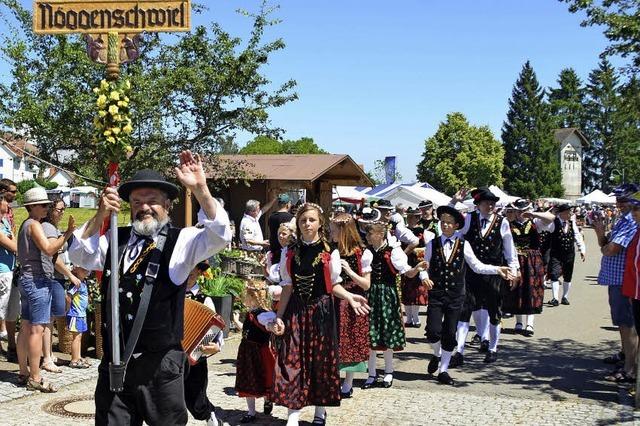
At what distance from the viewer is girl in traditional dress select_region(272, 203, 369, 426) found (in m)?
6.07

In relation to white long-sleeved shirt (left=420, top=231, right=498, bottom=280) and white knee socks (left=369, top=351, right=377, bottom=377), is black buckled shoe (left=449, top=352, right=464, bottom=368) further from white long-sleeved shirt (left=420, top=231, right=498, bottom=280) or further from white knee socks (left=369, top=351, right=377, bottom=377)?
white knee socks (left=369, top=351, right=377, bottom=377)

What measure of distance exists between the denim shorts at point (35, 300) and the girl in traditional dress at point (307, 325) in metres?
2.65

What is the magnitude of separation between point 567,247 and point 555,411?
7890 millimetres

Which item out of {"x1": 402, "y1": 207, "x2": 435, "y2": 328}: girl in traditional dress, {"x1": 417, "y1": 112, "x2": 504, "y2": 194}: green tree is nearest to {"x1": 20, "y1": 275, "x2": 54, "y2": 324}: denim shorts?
{"x1": 402, "y1": 207, "x2": 435, "y2": 328}: girl in traditional dress

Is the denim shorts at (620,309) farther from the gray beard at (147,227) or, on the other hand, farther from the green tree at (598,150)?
the green tree at (598,150)

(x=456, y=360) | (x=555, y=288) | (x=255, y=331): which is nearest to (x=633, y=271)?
(x=456, y=360)

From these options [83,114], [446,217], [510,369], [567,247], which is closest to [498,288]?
[510,369]

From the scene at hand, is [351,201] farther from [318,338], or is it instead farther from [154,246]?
[154,246]

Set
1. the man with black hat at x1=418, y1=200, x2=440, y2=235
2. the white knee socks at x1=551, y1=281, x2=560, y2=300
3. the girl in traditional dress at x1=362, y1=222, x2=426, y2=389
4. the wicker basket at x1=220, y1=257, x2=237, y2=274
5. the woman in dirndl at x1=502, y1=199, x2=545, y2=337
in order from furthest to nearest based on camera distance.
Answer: the white knee socks at x1=551, y1=281, x2=560, y2=300
the man with black hat at x1=418, y1=200, x2=440, y2=235
the wicker basket at x1=220, y1=257, x2=237, y2=274
the woman in dirndl at x1=502, y1=199, x2=545, y2=337
the girl in traditional dress at x1=362, y1=222, x2=426, y2=389

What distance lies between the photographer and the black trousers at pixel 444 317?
26.3 feet

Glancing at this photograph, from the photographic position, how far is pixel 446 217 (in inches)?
323

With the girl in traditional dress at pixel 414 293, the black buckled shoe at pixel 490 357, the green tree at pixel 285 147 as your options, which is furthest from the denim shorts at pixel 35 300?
the green tree at pixel 285 147

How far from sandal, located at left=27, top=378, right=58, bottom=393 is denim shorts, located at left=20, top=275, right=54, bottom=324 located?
22.6 inches

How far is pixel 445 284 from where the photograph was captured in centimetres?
818
